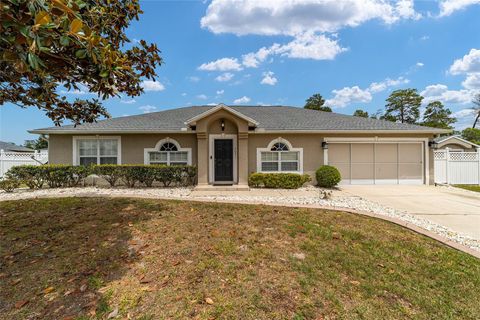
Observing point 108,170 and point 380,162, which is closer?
point 108,170

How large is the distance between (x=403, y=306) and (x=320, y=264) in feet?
3.62

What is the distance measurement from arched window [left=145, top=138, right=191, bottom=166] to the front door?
1.58 meters

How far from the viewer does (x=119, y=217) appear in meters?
5.49

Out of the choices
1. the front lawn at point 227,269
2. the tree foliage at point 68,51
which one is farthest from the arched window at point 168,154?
the front lawn at point 227,269

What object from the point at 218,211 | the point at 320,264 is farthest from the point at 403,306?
the point at 218,211

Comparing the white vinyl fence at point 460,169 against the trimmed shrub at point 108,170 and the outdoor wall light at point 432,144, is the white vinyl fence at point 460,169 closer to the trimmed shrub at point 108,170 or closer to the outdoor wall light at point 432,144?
the outdoor wall light at point 432,144

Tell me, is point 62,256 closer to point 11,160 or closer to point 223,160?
point 223,160

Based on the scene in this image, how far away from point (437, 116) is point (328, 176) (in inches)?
1661

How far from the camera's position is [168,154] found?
11.9 meters

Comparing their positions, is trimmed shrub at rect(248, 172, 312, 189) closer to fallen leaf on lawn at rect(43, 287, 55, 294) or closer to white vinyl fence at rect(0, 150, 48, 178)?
fallen leaf on lawn at rect(43, 287, 55, 294)

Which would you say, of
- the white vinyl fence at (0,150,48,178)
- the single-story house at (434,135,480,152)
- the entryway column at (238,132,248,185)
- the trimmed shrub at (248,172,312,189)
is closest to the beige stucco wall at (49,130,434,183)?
the entryway column at (238,132,248,185)

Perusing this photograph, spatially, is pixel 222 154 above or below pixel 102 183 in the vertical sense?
above

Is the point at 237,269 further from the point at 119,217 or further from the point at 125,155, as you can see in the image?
the point at 125,155

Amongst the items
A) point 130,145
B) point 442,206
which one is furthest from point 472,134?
point 130,145
